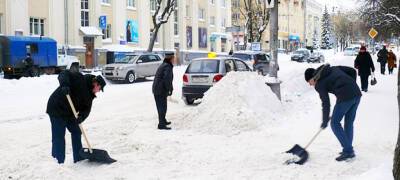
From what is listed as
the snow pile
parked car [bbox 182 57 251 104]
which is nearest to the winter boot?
the snow pile

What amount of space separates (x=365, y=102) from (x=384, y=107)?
0.98 m

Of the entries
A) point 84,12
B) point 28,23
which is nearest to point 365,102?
point 28,23

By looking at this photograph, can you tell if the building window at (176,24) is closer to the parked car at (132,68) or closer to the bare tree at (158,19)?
the bare tree at (158,19)

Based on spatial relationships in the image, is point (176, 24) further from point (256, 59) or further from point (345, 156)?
point (345, 156)

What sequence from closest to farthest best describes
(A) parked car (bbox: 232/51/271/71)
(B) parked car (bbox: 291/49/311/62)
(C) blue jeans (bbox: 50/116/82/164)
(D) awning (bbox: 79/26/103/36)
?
1. (C) blue jeans (bbox: 50/116/82/164)
2. (A) parked car (bbox: 232/51/271/71)
3. (D) awning (bbox: 79/26/103/36)
4. (B) parked car (bbox: 291/49/311/62)

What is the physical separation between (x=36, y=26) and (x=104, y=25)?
591cm

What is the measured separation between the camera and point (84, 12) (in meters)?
38.8

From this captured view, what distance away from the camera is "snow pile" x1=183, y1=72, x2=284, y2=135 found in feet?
34.7

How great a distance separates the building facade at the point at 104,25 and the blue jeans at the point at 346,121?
28.1 m

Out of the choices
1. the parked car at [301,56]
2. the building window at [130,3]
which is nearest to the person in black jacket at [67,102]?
the building window at [130,3]

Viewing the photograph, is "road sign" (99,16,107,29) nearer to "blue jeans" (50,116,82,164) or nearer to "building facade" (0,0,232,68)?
"building facade" (0,0,232,68)

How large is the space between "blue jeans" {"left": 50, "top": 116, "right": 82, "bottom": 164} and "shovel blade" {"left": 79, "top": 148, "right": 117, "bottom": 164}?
159 mm

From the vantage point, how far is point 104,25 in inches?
1553

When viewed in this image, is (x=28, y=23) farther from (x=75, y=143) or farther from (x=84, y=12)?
(x=75, y=143)
